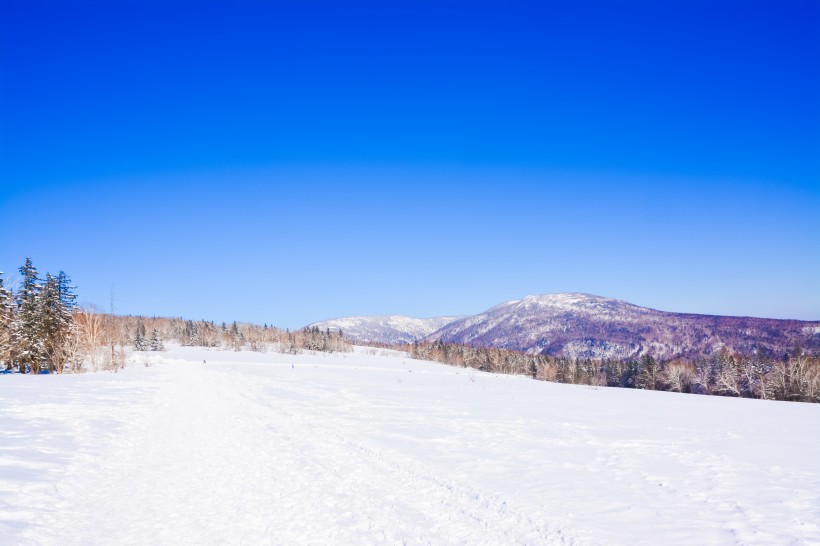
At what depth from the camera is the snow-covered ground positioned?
7211 millimetres

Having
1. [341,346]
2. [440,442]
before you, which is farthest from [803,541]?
[341,346]

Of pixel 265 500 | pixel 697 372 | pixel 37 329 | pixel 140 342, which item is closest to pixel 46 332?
pixel 37 329

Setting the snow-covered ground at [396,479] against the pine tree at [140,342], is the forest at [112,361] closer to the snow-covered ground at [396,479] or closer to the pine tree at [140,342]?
the pine tree at [140,342]

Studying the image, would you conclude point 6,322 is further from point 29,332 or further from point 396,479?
point 396,479

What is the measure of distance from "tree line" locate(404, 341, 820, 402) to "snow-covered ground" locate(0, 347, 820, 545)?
5945 centimetres

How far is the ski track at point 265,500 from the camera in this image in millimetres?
7012

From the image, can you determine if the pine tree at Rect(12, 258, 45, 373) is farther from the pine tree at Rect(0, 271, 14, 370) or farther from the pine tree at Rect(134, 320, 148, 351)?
the pine tree at Rect(134, 320, 148, 351)

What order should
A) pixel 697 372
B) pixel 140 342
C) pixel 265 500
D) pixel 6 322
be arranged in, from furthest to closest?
1. pixel 140 342
2. pixel 697 372
3. pixel 6 322
4. pixel 265 500

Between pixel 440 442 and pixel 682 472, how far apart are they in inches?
259

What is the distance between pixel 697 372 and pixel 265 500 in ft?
363

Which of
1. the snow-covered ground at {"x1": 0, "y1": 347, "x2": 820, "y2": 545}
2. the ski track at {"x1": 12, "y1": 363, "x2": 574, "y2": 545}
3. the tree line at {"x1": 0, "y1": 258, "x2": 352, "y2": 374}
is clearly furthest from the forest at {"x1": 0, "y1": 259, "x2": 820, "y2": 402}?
the ski track at {"x1": 12, "y1": 363, "x2": 574, "y2": 545}

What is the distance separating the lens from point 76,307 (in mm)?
55969

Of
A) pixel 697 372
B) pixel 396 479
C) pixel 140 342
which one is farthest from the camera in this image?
pixel 140 342

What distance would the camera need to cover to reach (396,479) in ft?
33.2
